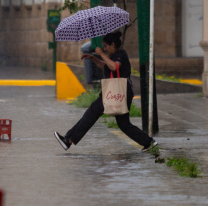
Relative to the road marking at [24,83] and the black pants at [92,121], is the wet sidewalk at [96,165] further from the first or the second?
the road marking at [24,83]

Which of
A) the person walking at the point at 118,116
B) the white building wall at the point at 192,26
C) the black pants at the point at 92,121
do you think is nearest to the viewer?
the person walking at the point at 118,116

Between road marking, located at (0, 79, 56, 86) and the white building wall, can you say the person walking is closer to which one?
road marking, located at (0, 79, 56, 86)

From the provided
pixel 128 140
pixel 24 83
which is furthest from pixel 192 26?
pixel 128 140

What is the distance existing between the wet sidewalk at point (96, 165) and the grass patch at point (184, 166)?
3.5 inches

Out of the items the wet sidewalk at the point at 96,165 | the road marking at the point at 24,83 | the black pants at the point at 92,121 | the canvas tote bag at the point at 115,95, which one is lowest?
the wet sidewalk at the point at 96,165

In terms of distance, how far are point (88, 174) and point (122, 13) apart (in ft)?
7.96

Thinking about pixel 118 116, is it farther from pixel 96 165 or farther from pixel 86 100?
pixel 86 100

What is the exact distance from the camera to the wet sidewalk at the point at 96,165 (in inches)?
214

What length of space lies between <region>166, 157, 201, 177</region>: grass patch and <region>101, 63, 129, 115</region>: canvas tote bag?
0.90 metres

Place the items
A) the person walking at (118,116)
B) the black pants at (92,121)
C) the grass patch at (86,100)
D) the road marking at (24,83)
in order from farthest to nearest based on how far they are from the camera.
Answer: the road marking at (24,83), the grass patch at (86,100), the black pants at (92,121), the person walking at (118,116)

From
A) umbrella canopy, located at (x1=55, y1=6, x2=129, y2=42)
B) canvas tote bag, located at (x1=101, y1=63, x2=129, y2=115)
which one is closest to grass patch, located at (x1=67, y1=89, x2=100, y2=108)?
umbrella canopy, located at (x1=55, y1=6, x2=129, y2=42)

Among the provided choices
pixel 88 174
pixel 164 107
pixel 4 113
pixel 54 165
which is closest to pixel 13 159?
pixel 54 165

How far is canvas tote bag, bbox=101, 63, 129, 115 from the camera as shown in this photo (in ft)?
24.0

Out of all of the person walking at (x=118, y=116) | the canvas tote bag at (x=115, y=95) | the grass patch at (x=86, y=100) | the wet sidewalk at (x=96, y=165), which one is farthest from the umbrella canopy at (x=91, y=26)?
the grass patch at (x=86, y=100)
